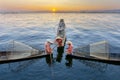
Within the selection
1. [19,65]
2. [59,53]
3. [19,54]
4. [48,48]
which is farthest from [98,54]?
[19,54]

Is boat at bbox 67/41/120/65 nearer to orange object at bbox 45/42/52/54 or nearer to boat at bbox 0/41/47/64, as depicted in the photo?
orange object at bbox 45/42/52/54

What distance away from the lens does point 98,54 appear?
31.6 meters

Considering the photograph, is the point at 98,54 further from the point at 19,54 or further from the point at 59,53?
the point at 19,54

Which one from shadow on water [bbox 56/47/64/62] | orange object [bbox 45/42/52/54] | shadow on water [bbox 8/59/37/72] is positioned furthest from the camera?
shadow on water [bbox 56/47/64/62]

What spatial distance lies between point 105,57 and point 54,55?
9.70 meters

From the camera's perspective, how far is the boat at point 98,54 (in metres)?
30.0

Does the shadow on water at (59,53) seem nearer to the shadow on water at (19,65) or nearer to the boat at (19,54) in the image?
the boat at (19,54)

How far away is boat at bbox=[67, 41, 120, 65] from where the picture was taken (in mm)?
29967

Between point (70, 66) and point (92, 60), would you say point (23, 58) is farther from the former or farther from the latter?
point (92, 60)

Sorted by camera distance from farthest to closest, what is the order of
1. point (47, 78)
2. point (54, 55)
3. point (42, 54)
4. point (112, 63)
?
point (54, 55)
point (42, 54)
point (112, 63)
point (47, 78)

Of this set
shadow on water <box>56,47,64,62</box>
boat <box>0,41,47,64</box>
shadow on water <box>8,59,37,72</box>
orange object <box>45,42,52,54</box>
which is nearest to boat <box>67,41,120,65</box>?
shadow on water <box>56,47,64,62</box>

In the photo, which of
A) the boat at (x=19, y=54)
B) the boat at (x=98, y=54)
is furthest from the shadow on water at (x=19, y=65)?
the boat at (x=98, y=54)

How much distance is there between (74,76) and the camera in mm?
26141

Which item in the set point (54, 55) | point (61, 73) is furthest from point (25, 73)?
point (54, 55)
